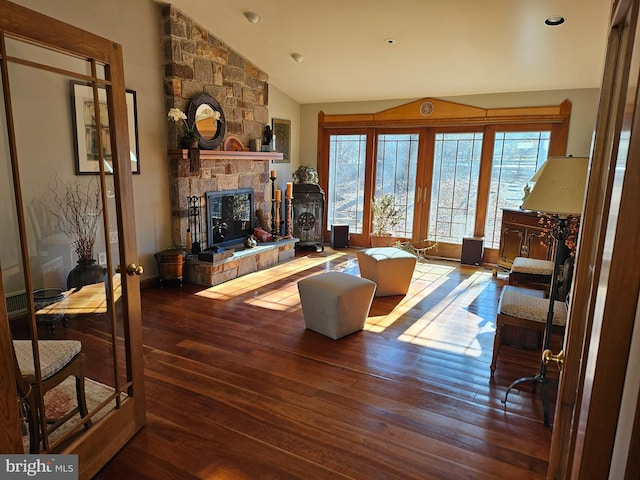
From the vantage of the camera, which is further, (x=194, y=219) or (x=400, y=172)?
(x=400, y=172)

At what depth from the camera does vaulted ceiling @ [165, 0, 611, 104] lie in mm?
3969

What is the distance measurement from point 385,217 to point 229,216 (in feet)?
8.39

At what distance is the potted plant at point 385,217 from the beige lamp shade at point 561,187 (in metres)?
4.49

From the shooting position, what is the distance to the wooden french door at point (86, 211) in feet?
5.03

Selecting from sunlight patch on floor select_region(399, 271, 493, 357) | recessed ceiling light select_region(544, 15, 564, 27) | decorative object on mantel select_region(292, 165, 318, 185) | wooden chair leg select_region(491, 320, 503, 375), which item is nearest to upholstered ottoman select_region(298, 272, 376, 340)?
sunlight patch on floor select_region(399, 271, 493, 357)

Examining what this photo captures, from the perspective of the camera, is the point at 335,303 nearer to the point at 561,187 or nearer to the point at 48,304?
the point at 561,187

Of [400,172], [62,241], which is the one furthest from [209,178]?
[400,172]

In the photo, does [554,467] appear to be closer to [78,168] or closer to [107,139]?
[107,139]

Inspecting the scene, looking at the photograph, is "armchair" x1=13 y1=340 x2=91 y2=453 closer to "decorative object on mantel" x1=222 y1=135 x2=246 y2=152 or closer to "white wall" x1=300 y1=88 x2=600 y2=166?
"decorative object on mantel" x1=222 y1=135 x2=246 y2=152

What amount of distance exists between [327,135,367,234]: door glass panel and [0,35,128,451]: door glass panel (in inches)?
173

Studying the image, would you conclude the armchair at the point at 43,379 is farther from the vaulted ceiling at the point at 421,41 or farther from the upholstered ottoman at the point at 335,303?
the vaulted ceiling at the point at 421,41

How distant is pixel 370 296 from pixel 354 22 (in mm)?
2943

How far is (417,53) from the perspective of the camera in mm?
4969

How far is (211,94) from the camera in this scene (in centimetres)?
525
